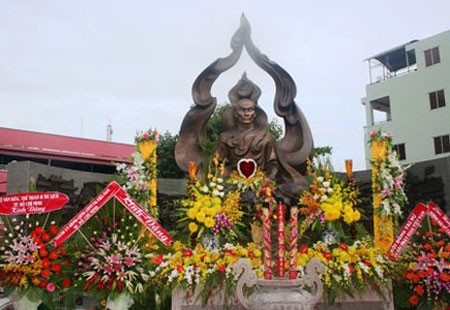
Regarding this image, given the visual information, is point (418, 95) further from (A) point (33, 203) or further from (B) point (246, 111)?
(A) point (33, 203)

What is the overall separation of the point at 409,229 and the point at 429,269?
0.55 metres

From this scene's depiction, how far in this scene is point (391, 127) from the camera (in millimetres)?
23625

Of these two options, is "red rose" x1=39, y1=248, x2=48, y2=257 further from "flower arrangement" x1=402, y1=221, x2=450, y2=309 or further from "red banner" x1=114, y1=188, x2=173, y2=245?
"flower arrangement" x1=402, y1=221, x2=450, y2=309

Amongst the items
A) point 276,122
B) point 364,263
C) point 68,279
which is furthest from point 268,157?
point 276,122

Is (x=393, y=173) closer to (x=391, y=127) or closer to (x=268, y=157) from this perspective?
(x=268, y=157)

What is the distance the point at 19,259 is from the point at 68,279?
2.00 ft

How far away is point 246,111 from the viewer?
990 cm

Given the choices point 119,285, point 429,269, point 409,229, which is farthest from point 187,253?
point 429,269

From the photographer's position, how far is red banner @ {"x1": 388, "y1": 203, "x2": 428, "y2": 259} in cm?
593

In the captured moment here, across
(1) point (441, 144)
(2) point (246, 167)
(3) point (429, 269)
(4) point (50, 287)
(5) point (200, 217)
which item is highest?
(1) point (441, 144)

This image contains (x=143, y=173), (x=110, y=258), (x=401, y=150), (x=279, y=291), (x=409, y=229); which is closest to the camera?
(x=279, y=291)

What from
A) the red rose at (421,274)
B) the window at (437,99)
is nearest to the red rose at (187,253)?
the red rose at (421,274)

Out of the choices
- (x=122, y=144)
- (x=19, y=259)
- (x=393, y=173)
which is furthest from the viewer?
(x=122, y=144)

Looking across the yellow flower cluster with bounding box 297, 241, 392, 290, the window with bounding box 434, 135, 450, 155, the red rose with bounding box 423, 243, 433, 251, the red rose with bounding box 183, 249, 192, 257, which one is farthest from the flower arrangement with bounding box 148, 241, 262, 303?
the window with bounding box 434, 135, 450, 155
